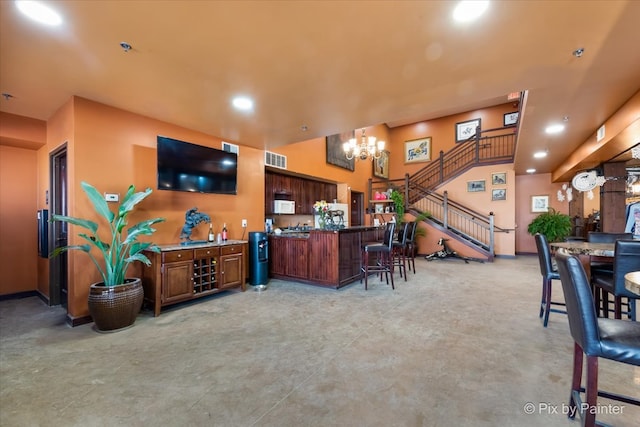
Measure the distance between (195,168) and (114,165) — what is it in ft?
3.23

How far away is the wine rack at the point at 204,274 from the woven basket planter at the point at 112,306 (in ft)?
2.77

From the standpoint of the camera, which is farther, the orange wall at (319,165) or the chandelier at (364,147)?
the orange wall at (319,165)

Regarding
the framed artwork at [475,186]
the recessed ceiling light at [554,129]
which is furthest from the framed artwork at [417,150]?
the recessed ceiling light at [554,129]

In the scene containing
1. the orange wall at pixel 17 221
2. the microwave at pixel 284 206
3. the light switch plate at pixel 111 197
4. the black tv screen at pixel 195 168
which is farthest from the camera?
the microwave at pixel 284 206

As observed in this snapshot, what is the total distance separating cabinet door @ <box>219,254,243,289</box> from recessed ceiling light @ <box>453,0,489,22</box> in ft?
12.9

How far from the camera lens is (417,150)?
11.1 meters

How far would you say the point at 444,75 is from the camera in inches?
105

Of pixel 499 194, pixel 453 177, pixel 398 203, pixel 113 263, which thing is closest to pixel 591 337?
pixel 113 263

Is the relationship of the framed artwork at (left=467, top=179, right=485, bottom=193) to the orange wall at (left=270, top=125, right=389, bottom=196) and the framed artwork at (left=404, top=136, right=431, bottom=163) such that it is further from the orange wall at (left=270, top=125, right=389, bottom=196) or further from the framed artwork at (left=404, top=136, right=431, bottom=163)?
the orange wall at (left=270, top=125, right=389, bottom=196)

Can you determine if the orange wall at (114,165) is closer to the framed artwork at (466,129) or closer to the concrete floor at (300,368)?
the concrete floor at (300,368)

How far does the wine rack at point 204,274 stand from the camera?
3.84m

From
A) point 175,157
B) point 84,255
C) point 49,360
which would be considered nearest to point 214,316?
point 49,360

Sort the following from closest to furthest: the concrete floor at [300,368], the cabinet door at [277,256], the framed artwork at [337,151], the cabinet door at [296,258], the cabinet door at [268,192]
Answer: the concrete floor at [300,368] < the cabinet door at [296,258] < the cabinet door at [277,256] < the cabinet door at [268,192] < the framed artwork at [337,151]

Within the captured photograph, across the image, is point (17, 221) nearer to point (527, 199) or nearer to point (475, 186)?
point (475, 186)
